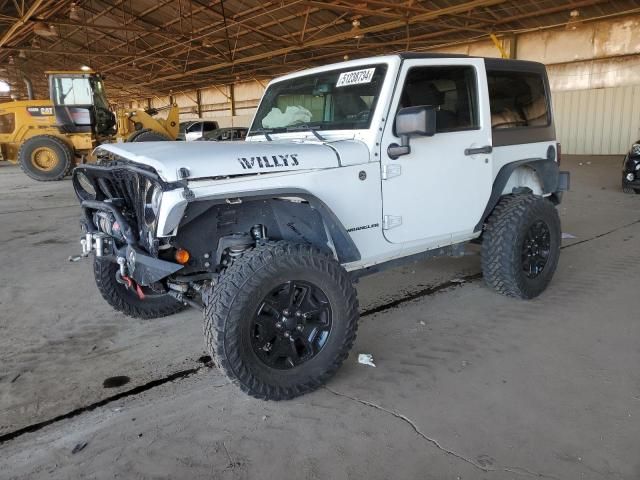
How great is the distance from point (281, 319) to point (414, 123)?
1.35 meters

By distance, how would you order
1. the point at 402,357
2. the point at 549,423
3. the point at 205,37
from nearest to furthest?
the point at 549,423
the point at 402,357
the point at 205,37

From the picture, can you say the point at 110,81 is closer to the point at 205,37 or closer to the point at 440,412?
the point at 205,37

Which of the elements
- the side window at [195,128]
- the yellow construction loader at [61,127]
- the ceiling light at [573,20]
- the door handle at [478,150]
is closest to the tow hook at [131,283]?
the door handle at [478,150]

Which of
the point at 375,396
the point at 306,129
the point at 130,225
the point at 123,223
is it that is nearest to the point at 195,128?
the point at 306,129

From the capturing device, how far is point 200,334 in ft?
11.5

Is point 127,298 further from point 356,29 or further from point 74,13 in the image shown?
point 74,13

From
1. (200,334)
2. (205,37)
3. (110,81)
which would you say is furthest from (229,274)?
(110,81)

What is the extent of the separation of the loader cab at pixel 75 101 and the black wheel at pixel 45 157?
52cm

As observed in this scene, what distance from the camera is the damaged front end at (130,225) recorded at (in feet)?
8.13

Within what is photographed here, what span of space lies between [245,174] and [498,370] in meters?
1.88

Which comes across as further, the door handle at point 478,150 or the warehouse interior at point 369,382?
the door handle at point 478,150

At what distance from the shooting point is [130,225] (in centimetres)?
275

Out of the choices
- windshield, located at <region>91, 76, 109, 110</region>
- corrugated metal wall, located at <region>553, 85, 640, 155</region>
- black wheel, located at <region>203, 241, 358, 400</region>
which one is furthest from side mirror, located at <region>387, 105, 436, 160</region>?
corrugated metal wall, located at <region>553, 85, 640, 155</region>

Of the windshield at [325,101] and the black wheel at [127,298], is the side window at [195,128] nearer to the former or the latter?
the windshield at [325,101]
